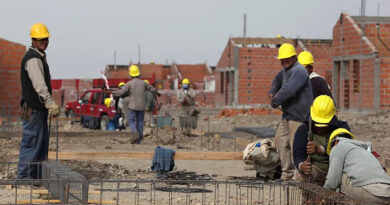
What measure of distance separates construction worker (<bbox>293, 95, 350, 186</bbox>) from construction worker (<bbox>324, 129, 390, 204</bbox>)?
1.41 feet

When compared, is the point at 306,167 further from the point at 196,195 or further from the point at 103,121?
the point at 103,121

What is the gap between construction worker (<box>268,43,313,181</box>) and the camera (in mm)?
8211

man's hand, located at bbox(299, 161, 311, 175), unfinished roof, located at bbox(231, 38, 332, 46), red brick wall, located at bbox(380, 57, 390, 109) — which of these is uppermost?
unfinished roof, located at bbox(231, 38, 332, 46)

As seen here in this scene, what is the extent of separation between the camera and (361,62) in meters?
25.0

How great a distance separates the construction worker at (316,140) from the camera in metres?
6.31

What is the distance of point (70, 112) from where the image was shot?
26.7m

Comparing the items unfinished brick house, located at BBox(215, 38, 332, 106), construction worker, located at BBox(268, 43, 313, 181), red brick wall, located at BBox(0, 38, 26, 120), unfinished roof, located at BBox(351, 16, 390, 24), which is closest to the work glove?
construction worker, located at BBox(268, 43, 313, 181)

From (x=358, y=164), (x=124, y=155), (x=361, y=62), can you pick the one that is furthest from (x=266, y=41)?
(x=358, y=164)

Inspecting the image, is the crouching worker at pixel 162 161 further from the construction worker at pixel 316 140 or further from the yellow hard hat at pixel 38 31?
the construction worker at pixel 316 140

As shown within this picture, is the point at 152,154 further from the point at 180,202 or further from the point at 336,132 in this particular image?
the point at 336,132

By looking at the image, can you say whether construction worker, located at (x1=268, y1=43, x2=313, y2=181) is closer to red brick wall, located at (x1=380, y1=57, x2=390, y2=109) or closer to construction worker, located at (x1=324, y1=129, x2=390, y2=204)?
construction worker, located at (x1=324, y1=129, x2=390, y2=204)

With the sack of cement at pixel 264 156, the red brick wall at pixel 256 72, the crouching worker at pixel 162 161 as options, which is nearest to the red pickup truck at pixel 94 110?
the crouching worker at pixel 162 161

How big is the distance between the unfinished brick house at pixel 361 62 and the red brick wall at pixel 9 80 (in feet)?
37.4

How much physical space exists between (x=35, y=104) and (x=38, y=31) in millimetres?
820
